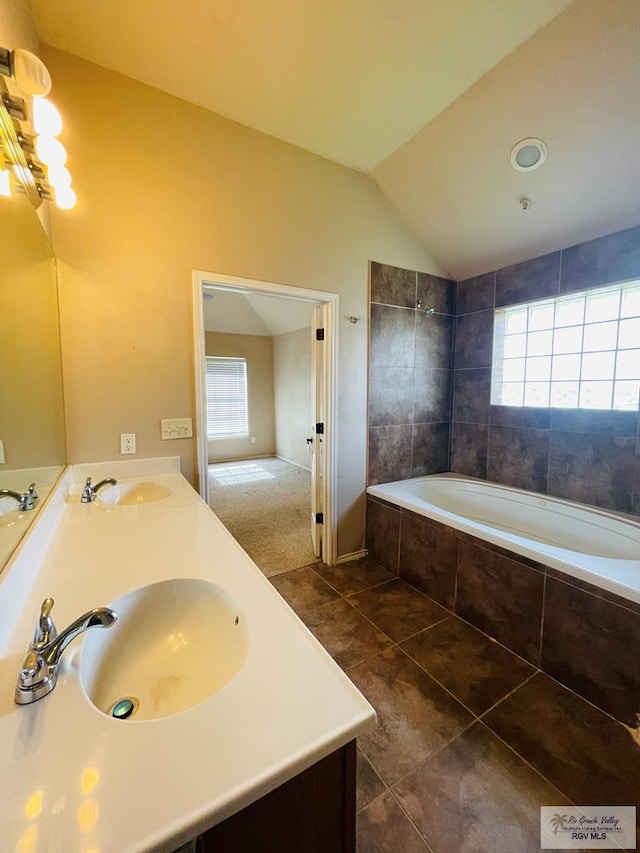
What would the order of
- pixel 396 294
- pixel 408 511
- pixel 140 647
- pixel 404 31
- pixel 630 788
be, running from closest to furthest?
1. pixel 140 647
2. pixel 630 788
3. pixel 404 31
4. pixel 408 511
5. pixel 396 294

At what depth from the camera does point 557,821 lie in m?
1.08

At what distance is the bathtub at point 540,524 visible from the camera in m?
1.50

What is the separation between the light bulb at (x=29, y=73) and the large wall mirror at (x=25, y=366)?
33 cm

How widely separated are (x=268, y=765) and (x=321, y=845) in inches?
11.2

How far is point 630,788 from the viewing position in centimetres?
117

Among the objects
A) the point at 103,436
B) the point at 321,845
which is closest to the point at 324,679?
Result: the point at 321,845

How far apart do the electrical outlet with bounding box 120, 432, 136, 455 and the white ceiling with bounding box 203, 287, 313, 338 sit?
3.48 m

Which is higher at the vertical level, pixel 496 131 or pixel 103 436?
pixel 496 131

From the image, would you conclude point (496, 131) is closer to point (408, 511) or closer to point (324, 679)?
point (408, 511)

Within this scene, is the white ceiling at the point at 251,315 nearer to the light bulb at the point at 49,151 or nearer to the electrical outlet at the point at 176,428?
the electrical outlet at the point at 176,428

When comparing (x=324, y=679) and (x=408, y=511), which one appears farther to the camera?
(x=408, y=511)

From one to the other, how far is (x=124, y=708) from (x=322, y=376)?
2.07 m

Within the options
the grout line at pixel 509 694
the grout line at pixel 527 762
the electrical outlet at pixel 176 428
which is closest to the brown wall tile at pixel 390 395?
the electrical outlet at pixel 176 428

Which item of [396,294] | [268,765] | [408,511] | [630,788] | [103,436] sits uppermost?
[396,294]
